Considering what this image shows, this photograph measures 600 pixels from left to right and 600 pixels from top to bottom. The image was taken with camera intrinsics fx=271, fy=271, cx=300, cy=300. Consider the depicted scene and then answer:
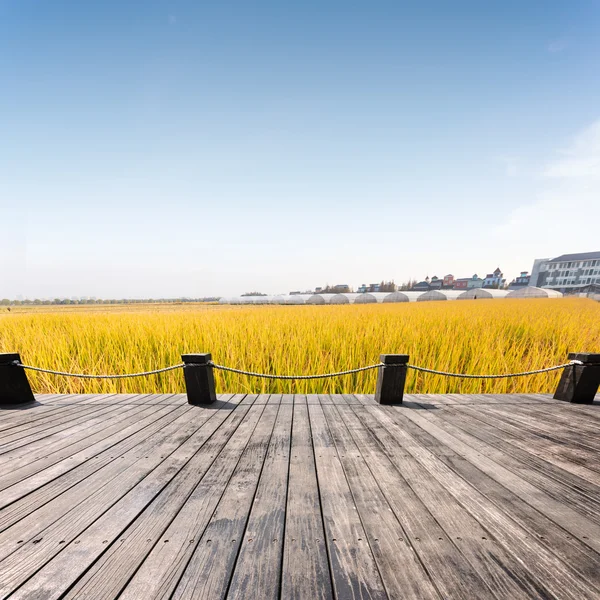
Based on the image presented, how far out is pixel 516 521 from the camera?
1.38 m

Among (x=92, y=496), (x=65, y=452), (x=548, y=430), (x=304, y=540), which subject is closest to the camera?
(x=304, y=540)

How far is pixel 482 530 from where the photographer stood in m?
1.31

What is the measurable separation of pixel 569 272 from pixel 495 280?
59.0 feet

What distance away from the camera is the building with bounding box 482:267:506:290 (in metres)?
78.6

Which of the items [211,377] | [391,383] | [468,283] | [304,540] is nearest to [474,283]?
[468,283]

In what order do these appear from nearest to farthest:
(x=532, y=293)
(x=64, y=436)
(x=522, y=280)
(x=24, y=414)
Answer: (x=64, y=436) → (x=24, y=414) → (x=532, y=293) → (x=522, y=280)

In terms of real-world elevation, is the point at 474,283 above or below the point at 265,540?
below

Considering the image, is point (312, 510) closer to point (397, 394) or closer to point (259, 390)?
A: point (397, 394)

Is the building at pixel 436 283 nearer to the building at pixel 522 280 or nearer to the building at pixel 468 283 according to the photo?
the building at pixel 468 283

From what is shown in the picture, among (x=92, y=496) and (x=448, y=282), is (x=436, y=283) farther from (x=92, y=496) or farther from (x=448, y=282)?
(x=92, y=496)

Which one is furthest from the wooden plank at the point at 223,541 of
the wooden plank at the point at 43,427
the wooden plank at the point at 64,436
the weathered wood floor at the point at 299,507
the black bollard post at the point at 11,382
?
the black bollard post at the point at 11,382

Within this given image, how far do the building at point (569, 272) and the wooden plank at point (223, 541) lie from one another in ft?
270

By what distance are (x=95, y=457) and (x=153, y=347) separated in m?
3.71

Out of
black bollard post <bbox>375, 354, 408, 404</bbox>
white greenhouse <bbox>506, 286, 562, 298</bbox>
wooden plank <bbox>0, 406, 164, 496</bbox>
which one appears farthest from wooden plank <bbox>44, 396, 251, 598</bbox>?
white greenhouse <bbox>506, 286, 562, 298</bbox>
